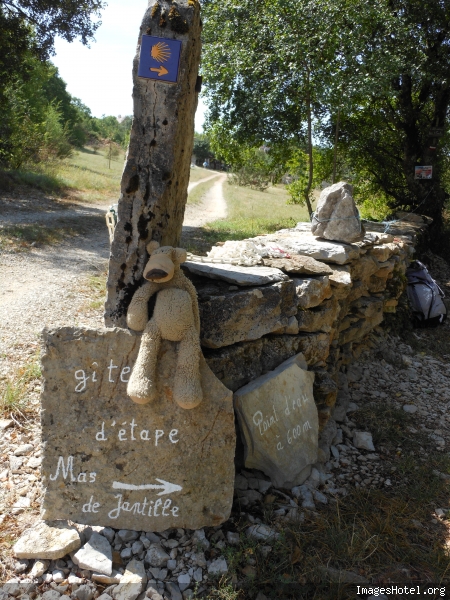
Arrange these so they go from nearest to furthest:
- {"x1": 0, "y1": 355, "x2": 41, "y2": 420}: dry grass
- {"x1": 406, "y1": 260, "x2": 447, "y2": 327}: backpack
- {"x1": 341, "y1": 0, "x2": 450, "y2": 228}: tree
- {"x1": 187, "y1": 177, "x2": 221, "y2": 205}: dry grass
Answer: {"x1": 0, "y1": 355, "x2": 41, "y2": 420}: dry grass < {"x1": 406, "y1": 260, "x2": 447, "y2": 327}: backpack < {"x1": 341, "y1": 0, "x2": 450, "y2": 228}: tree < {"x1": 187, "y1": 177, "x2": 221, "y2": 205}: dry grass

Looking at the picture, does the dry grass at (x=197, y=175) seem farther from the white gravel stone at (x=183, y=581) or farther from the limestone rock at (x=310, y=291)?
the white gravel stone at (x=183, y=581)

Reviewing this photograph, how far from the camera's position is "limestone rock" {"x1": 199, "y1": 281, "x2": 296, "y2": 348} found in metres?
3.44

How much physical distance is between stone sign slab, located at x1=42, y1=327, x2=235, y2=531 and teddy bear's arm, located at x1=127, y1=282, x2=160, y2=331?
77 mm

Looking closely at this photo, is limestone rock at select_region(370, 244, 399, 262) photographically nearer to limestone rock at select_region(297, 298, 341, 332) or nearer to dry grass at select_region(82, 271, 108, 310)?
limestone rock at select_region(297, 298, 341, 332)

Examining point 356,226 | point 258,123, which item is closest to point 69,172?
point 258,123

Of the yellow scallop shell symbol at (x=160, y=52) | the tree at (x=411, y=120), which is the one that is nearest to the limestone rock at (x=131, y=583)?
the yellow scallop shell symbol at (x=160, y=52)

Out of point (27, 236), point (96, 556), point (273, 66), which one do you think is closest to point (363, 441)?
point (96, 556)

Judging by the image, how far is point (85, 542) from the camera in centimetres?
288

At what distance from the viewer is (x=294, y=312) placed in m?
4.02

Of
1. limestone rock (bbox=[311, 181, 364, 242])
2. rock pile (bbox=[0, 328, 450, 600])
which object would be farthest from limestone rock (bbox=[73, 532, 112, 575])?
limestone rock (bbox=[311, 181, 364, 242])

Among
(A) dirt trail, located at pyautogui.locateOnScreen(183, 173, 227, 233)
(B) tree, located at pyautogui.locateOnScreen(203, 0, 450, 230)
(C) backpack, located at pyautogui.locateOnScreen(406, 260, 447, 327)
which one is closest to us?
(C) backpack, located at pyautogui.locateOnScreen(406, 260, 447, 327)

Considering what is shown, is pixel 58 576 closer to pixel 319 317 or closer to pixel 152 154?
pixel 152 154

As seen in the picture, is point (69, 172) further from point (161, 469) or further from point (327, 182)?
point (161, 469)

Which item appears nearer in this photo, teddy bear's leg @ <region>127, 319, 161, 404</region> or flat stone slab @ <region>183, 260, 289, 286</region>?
teddy bear's leg @ <region>127, 319, 161, 404</region>
